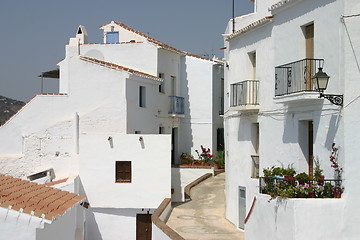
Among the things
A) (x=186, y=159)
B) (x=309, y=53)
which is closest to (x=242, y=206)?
(x=309, y=53)

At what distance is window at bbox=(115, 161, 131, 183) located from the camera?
26.5 meters

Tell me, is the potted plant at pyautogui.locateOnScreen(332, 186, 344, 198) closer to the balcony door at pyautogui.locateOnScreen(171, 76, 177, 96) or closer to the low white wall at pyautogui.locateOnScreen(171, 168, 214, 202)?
the low white wall at pyautogui.locateOnScreen(171, 168, 214, 202)

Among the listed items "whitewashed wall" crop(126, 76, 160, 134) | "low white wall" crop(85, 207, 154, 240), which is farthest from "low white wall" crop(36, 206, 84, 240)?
"whitewashed wall" crop(126, 76, 160, 134)

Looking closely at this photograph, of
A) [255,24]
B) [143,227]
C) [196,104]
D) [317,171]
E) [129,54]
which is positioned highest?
[129,54]

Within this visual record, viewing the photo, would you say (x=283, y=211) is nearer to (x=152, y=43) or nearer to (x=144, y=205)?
(x=144, y=205)

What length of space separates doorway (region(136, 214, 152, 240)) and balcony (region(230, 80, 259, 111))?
7.81m

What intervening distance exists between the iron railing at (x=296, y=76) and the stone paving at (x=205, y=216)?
5555mm

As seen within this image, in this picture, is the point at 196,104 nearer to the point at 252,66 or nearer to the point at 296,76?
the point at 252,66

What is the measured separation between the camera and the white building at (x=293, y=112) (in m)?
14.1

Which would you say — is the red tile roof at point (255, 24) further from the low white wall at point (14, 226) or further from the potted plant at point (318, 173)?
the low white wall at point (14, 226)

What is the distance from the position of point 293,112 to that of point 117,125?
12.6 meters

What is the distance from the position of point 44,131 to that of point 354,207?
61.1 ft

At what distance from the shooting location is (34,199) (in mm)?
15664

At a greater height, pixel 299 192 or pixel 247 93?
pixel 247 93
